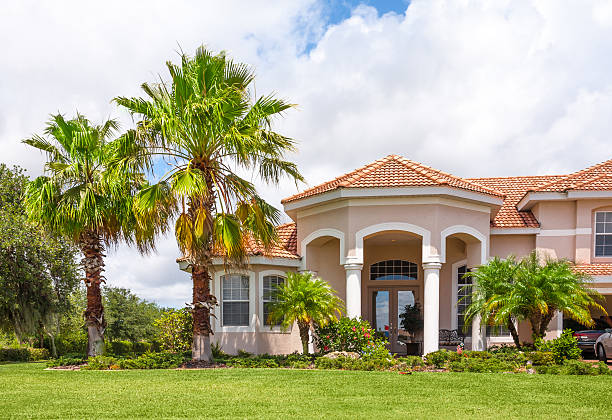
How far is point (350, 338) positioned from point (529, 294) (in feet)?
16.3

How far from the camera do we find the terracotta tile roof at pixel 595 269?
1897 cm

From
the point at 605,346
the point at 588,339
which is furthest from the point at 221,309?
the point at 588,339

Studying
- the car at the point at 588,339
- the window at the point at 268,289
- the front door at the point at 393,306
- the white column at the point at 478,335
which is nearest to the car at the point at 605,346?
the car at the point at 588,339

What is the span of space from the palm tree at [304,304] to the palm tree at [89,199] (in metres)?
4.12

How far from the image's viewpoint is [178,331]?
1909cm

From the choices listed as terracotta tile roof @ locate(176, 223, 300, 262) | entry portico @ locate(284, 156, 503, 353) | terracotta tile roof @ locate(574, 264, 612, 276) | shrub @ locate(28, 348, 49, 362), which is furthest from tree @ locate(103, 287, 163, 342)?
terracotta tile roof @ locate(574, 264, 612, 276)

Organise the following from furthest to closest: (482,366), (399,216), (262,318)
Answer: (262,318)
(399,216)
(482,366)

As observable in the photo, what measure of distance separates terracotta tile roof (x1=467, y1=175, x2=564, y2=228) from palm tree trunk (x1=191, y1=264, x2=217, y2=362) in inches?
395

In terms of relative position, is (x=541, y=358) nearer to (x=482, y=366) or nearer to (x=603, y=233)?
(x=482, y=366)

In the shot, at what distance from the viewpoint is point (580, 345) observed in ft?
61.9

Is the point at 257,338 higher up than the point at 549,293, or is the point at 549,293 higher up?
the point at 549,293

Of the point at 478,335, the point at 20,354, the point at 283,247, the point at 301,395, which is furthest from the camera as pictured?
the point at 20,354

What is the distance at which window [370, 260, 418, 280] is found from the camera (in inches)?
904

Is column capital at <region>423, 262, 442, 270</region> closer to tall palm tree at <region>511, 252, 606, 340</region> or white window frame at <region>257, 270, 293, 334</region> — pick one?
tall palm tree at <region>511, 252, 606, 340</region>
